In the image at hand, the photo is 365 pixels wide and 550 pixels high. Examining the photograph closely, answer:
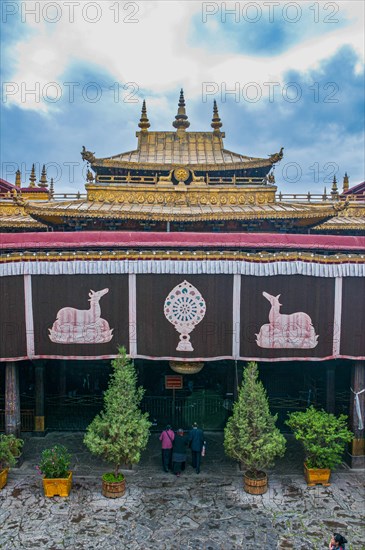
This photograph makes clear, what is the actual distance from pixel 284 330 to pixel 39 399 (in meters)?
6.89

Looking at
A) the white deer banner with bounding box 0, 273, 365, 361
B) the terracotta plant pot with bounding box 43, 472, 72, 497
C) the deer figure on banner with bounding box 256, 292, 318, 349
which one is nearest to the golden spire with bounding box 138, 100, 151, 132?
the white deer banner with bounding box 0, 273, 365, 361

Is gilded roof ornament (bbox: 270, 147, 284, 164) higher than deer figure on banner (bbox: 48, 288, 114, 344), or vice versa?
gilded roof ornament (bbox: 270, 147, 284, 164)

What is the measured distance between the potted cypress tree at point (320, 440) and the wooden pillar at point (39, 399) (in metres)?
6.60

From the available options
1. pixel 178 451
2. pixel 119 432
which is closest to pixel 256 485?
pixel 178 451

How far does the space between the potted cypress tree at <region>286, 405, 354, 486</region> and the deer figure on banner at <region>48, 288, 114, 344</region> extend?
4.95 metres

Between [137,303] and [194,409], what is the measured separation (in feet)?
14.4

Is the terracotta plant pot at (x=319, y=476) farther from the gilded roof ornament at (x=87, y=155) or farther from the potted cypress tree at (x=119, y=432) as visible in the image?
the gilded roof ornament at (x=87, y=155)

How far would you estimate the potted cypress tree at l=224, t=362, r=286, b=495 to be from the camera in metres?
9.20

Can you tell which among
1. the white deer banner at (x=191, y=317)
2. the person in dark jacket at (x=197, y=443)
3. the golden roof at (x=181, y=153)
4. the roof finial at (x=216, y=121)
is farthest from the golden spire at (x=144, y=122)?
the person in dark jacket at (x=197, y=443)

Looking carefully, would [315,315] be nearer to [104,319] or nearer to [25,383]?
[104,319]

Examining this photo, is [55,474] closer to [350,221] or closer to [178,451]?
[178,451]

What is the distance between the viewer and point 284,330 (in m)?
10.1

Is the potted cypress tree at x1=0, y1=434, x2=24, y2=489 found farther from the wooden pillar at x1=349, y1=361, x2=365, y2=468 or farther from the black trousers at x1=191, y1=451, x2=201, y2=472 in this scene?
the wooden pillar at x1=349, y1=361, x2=365, y2=468

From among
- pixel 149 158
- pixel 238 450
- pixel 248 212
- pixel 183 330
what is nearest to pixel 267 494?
pixel 238 450
